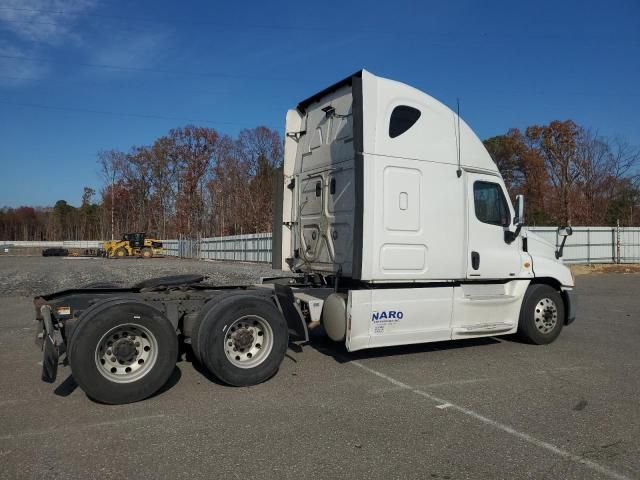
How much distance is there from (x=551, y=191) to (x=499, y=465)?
47162 mm

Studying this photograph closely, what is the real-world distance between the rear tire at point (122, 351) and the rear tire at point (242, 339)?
38 cm

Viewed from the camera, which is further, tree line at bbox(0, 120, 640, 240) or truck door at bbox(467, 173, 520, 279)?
tree line at bbox(0, 120, 640, 240)

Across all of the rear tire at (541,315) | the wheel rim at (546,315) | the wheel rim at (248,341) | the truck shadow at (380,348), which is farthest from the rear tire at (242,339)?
the wheel rim at (546,315)

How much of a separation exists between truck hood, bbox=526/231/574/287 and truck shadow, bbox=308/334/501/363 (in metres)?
1.38

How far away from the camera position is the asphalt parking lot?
3918 mm

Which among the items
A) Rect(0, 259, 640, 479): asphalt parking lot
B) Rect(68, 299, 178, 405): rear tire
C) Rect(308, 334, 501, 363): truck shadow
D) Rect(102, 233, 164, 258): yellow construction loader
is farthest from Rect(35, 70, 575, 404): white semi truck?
Rect(102, 233, 164, 258): yellow construction loader

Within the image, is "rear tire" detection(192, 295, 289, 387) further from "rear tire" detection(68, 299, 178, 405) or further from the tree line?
the tree line

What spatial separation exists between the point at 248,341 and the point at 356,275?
154 cm

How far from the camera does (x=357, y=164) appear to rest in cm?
652

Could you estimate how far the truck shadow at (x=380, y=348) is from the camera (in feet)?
24.7

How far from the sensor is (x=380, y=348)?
7992mm

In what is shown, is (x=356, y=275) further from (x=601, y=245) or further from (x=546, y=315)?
(x=601, y=245)

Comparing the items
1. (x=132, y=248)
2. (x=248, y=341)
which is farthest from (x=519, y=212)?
(x=132, y=248)

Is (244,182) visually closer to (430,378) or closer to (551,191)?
(551,191)
